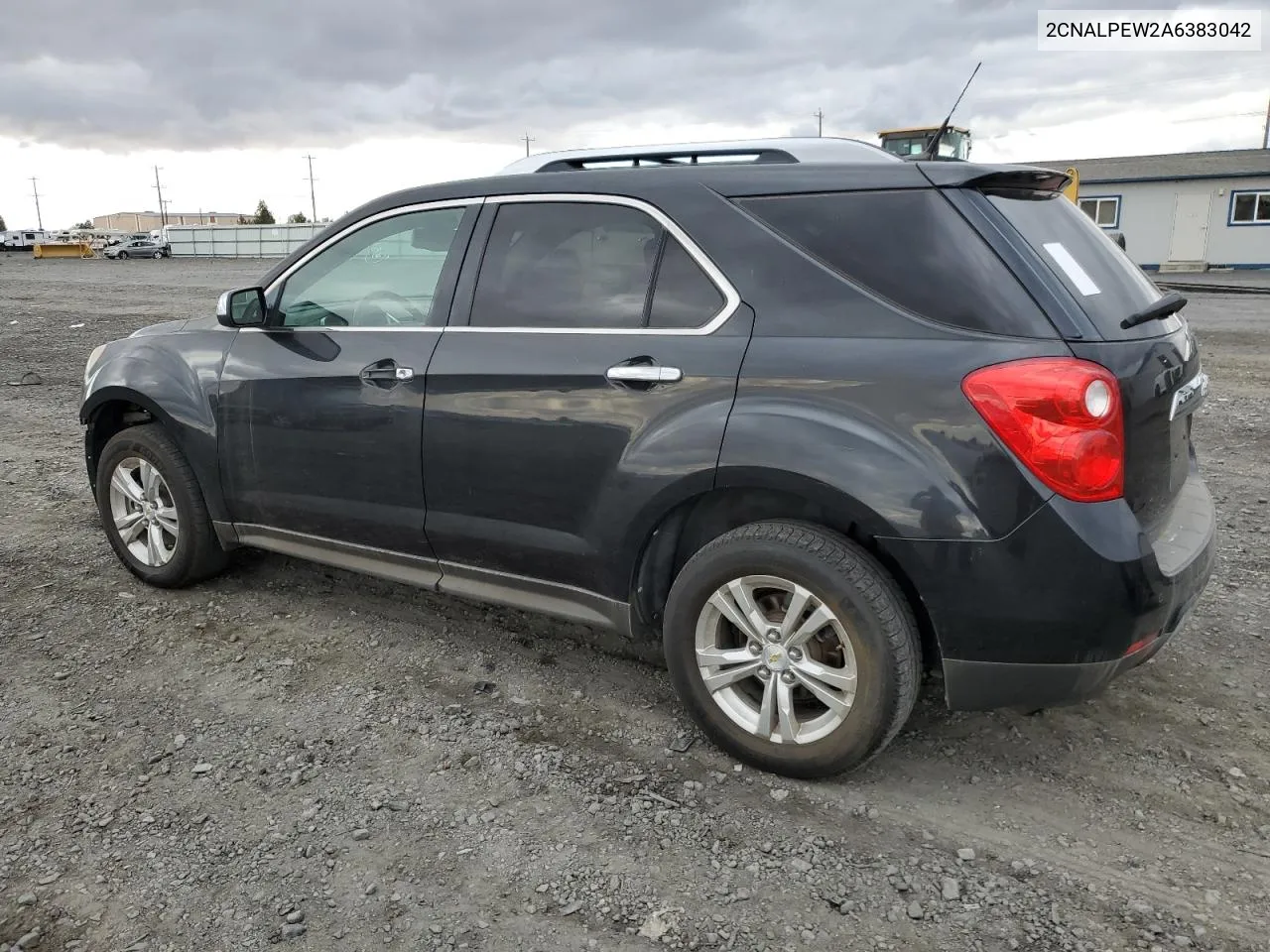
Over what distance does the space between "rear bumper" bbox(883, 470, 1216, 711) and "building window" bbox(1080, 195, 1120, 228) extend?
1344 inches

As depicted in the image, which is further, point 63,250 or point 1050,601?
point 63,250

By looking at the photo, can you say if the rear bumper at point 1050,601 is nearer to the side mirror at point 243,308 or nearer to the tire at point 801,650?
the tire at point 801,650

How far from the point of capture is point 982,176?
9.62 ft

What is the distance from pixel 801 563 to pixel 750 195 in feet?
3.82

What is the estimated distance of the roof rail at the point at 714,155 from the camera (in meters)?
3.21

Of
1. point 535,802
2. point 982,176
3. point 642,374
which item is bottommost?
point 535,802

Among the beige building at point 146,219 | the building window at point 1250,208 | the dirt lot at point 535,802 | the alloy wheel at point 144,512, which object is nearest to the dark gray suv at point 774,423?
the dirt lot at point 535,802

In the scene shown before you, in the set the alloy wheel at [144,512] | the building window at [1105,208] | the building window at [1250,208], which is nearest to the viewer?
the alloy wheel at [144,512]

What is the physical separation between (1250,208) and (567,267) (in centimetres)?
3448

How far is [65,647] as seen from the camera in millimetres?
4145

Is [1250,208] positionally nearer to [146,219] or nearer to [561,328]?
[561,328]

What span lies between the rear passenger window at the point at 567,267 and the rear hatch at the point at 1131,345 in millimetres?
1117

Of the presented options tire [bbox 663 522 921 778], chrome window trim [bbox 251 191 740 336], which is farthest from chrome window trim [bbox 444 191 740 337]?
tire [bbox 663 522 921 778]

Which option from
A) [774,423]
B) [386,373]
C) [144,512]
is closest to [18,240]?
[144,512]
